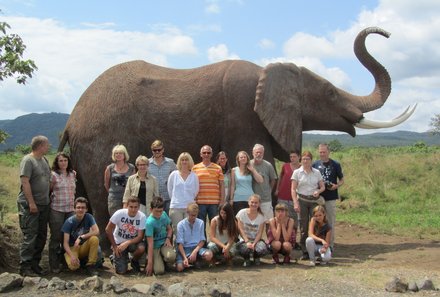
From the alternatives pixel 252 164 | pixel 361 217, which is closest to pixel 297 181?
pixel 252 164

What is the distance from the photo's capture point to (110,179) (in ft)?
29.6

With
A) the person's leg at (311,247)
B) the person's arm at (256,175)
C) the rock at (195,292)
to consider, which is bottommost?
the rock at (195,292)

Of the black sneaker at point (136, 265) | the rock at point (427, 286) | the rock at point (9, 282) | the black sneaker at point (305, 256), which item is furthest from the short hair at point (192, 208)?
the rock at point (427, 286)

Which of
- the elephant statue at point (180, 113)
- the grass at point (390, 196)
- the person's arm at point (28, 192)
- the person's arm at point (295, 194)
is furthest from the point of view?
the grass at point (390, 196)

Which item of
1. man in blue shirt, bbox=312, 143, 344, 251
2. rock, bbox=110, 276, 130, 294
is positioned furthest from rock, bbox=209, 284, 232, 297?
man in blue shirt, bbox=312, 143, 344, 251

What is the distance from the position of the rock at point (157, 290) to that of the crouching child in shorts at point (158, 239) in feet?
4.38

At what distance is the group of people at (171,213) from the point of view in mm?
8250

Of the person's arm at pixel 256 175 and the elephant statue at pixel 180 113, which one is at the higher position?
the elephant statue at pixel 180 113

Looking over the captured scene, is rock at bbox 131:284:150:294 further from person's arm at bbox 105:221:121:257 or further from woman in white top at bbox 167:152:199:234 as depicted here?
woman in white top at bbox 167:152:199:234

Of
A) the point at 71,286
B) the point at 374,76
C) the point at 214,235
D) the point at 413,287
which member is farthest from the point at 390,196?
the point at 71,286

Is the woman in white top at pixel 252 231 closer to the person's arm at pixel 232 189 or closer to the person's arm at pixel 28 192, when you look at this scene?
the person's arm at pixel 232 189

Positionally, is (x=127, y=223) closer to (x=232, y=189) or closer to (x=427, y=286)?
(x=232, y=189)

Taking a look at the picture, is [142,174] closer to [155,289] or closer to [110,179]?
[110,179]

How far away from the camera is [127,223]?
8.35 metres
